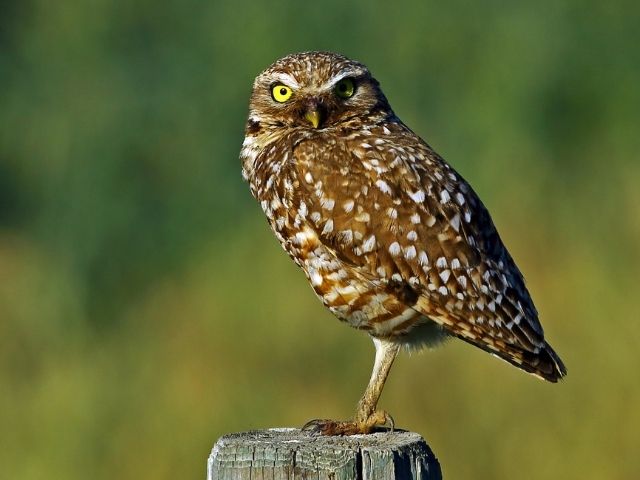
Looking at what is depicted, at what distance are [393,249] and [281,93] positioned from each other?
94 cm

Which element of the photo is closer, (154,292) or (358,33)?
(154,292)

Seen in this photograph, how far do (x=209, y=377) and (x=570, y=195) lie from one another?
7.85 ft

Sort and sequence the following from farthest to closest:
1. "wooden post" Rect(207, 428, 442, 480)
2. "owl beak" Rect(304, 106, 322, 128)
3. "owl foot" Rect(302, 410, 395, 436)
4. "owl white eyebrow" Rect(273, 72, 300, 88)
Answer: "owl white eyebrow" Rect(273, 72, 300, 88) → "owl beak" Rect(304, 106, 322, 128) → "owl foot" Rect(302, 410, 395, 436) → "wooden post" Rect(207, 428, 442, 480)

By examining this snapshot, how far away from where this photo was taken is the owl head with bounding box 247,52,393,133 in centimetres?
551

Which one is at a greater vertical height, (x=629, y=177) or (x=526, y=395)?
(x=629, y=177)

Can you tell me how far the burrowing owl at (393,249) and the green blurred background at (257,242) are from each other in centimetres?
192

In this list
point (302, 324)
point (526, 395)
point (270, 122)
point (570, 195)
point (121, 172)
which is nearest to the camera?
point (270, 122)

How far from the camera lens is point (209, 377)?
24.8 feet

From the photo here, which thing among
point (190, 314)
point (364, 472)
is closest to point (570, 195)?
point (190, 314)

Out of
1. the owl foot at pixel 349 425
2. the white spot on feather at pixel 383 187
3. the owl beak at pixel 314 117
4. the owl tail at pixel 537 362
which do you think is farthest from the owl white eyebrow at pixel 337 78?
the owl foot at pixel 349 425

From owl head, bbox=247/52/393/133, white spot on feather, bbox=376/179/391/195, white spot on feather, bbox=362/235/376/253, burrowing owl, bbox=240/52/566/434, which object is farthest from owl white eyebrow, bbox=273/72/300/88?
white spot on feather, bbox=362/235/376/253

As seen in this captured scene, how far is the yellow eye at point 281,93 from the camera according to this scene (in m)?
5.60

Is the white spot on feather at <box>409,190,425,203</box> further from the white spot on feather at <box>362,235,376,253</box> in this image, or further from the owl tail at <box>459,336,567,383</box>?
the owl tail at <box>459,336,567,383</box>

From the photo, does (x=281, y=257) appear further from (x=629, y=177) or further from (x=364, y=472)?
(x=364, y=472)
